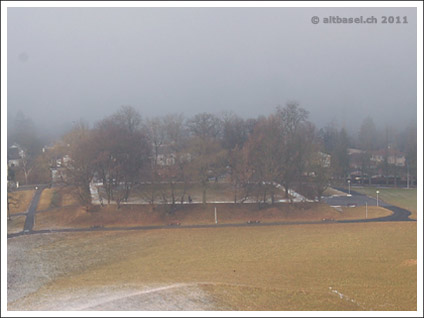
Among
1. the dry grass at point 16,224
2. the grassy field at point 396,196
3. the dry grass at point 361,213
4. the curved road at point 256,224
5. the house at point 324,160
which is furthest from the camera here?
the house at point 324,160

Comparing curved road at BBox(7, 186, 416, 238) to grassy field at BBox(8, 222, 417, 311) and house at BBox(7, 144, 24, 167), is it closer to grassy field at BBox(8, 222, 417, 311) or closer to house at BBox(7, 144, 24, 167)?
grassy field at BBox(8, 222, 417, 311)

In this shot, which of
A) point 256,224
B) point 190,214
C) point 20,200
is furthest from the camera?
point 190,214

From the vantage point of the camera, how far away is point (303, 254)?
26.1ft

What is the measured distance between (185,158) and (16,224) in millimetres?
6390

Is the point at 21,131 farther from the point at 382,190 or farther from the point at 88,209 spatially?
the point at 382,190

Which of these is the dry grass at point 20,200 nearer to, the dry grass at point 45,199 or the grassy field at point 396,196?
the dry grass at point 45,199

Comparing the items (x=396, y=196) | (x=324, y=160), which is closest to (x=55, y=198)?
(x=324, y=160)

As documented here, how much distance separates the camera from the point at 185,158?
43.9 feet

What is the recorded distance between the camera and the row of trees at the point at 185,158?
13000mm

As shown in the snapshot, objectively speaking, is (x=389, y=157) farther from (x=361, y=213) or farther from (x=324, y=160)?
(x=324, y=160)

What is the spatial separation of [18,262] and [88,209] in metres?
4.90

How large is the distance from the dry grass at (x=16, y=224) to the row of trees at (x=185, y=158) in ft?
6.87

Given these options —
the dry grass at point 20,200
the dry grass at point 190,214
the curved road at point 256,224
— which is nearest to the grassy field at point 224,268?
the curved road at point 256,224

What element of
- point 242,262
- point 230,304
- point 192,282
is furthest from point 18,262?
point 230,304
